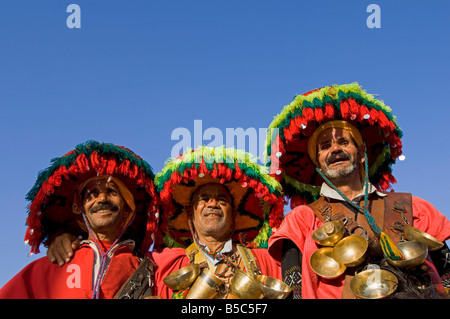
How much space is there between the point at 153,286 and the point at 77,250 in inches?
37.8

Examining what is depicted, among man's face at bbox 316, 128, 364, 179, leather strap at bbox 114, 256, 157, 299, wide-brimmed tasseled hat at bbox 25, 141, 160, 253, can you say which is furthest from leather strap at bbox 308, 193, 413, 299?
wide-brimmed tasseled hat at bbox 25, 141, 160, 253

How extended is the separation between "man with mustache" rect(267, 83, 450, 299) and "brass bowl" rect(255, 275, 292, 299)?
3.7 inches

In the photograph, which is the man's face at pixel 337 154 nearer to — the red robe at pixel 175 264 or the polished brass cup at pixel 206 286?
the red robe at pixel 175 264

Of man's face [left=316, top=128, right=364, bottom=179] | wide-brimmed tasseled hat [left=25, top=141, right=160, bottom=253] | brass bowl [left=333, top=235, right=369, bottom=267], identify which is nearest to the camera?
brass bowl [left=333, top=235, right=369, bottom=267]

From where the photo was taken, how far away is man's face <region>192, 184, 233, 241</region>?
512cm

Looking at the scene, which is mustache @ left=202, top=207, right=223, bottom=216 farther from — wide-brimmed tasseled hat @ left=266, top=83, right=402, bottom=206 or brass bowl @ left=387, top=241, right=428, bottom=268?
brass bowl @ left=387, top=241, right=428, bottom=268

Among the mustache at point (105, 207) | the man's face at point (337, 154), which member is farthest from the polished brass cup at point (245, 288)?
the mustache at point (105, 207)

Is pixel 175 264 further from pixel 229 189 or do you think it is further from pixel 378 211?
pixel 378 211

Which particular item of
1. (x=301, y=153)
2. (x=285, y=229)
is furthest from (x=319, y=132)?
(x=285, y=229)

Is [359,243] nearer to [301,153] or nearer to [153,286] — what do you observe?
[301,153]

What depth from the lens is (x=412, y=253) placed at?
13.2 ft

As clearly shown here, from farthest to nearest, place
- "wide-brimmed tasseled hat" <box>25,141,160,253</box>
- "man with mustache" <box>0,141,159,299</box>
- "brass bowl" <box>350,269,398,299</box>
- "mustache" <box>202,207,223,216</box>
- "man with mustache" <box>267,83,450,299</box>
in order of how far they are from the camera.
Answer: "mustache" <box>202,207,223,216</box> → "wide-brimmed tasseled hat" <box>25,141,160,253</box> → "man with mustache" <box>0,141,159,299</box> → "man with mustache" <box>267,83,450,299</box> → "brass bowl" <box>350,269,398,299</box>

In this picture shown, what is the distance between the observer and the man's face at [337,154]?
4811 mm

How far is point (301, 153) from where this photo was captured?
543 cm
